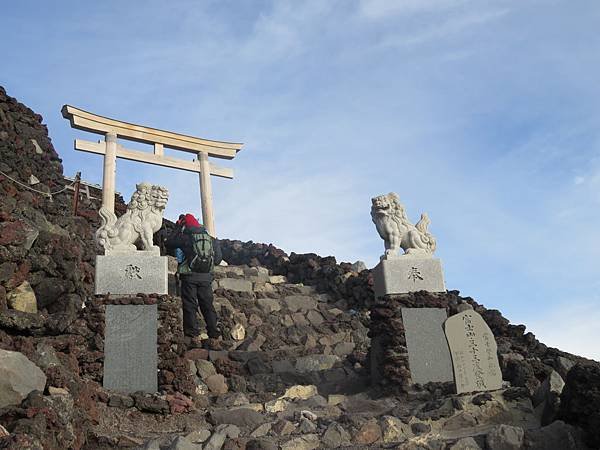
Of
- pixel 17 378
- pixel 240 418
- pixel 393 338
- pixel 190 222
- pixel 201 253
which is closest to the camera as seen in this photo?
pixel 17 378

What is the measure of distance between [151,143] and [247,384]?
427 inches

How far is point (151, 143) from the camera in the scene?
60.4 feet

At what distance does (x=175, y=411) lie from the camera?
25.2 feet

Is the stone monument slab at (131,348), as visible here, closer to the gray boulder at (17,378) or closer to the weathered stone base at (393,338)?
the gray boulder at (17,378)

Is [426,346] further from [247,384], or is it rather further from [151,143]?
[151,143]

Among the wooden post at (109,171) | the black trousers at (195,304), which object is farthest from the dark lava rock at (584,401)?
the wooden post at (109,171)

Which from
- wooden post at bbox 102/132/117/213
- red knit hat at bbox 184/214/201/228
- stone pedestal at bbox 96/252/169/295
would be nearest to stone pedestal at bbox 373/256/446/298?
stone pedestal at bbox 96/252/169/295

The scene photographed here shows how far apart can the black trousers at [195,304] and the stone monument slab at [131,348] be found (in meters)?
1.91

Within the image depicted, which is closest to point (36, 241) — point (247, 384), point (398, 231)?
point (247, 384)

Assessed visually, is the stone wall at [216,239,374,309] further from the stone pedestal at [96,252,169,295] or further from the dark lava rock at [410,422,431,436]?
the dark lava rock at [410,422,431,436]

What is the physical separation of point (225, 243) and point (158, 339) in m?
12.2

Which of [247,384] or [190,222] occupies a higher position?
[190,222]

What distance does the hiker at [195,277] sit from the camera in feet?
34.2

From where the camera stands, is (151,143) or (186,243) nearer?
(186,243)
